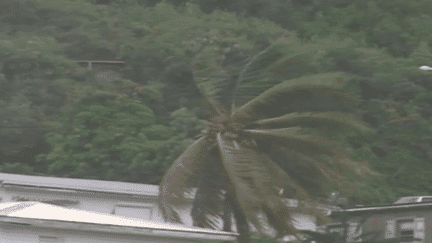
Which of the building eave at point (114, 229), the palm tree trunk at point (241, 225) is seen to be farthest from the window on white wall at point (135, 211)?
the palm tree trunk at point (241, 225)

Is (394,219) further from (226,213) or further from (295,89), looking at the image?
(226,213)

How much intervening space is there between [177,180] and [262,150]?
203 centimetres

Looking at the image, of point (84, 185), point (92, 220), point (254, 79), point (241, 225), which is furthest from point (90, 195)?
point (254, 79)

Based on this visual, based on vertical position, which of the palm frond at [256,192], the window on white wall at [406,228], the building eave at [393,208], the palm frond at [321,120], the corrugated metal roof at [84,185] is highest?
the palm frond at [321,120]

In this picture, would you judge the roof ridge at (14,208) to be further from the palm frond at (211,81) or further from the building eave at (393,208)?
the building eave at (393,208)

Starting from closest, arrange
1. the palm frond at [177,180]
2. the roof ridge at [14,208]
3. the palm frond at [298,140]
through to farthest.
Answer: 1. the palm frond at [177,180]
2. the roof ridge at [14,208]
3. the palm frond at [298,140]

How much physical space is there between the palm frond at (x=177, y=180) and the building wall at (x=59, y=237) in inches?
27.1

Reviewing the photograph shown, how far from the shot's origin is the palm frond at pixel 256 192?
459 inches

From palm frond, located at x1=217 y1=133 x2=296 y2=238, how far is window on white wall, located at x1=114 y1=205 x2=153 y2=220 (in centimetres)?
500

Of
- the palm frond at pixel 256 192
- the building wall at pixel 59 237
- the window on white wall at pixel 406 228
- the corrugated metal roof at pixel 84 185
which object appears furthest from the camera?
the corrugated metal roof at pixel 84 185

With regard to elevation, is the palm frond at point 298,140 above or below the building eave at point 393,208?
above

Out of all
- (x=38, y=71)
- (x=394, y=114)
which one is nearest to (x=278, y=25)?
(x=394, y=114)

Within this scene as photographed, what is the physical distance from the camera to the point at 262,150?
41.5ft

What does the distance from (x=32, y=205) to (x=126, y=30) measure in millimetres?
21690
